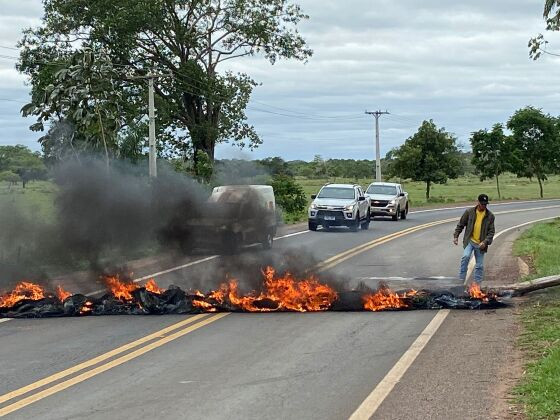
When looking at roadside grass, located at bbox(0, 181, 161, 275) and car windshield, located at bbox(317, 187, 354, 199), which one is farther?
car windshield, located at bbox(317, 187, 354, 199)

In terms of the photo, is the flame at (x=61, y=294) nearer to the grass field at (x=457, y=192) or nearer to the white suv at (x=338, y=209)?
the white suv at (x=338, y=209)

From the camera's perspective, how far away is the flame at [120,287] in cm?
1271

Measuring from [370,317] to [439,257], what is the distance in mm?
9499

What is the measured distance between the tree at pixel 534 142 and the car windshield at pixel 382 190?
23924 millimetres

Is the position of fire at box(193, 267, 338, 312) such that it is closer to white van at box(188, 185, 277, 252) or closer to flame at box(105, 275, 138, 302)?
flame at box(105, 275, 138, 302)

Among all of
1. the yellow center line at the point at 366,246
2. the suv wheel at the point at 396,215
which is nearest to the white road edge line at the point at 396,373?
the yellow center line at the point at 366,246

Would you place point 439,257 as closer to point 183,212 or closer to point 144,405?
point 183,212

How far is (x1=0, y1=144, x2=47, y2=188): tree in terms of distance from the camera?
1723 cm

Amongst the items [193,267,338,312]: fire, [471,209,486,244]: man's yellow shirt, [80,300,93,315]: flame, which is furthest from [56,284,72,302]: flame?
[471,209,486,244]: man's yellow shirt

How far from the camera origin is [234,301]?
12.3 metres

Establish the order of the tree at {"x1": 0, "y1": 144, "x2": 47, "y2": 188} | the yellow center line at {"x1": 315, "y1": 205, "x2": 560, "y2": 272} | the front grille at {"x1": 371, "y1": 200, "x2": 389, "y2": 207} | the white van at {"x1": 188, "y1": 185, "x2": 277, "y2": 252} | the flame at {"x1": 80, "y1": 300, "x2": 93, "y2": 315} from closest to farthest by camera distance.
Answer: the flame at {"x1": 80, "y1": 300, "x2": 93, "y2": 315}
the white van at {"x1": 188, "y1": 185, "x2": 277, "y2": 252}
the tree at {"x1": 0, "y1": 144, "x2": 47, "y2": 188}
the yellow center line at {"x1": 315, "y1": 205, "x2": 560, "y2": 272}
the front grille at {"x1": 371, "y1": 200, "x2": 389, "y2": 207}

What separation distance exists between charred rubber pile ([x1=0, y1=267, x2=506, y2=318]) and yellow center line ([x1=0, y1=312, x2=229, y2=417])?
887 mm

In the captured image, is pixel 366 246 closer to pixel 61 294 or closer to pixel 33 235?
pixel 33 235

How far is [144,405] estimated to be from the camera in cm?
689
